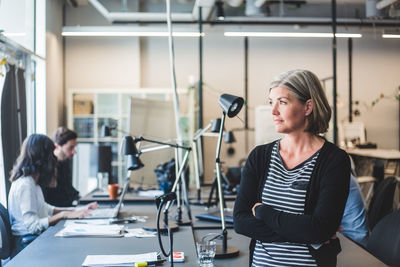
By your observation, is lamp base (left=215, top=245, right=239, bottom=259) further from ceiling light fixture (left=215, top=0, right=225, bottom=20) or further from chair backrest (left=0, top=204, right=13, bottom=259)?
ceiling light fixture (left=215, top=0, right=225, bottom=20)

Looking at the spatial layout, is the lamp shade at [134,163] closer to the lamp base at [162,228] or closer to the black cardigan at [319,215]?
the lamp base at [162,228]

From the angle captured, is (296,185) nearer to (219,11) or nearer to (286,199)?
(286,199)

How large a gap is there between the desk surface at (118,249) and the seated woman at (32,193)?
306 mm

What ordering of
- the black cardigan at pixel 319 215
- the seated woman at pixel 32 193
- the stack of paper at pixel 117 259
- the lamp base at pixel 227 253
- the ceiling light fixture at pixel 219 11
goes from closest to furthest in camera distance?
the black cardigan at pixel 319 215 → the stack of paper at pixel 117 259 → the lamp base at pixel 227 253 → the seated woman at pixel 32 193 → the ceiling light fixture at pixel 219 11

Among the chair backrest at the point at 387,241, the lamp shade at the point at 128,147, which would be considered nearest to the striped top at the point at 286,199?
the chair backrest at the point at 387,241

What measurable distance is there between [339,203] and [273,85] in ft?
1.48

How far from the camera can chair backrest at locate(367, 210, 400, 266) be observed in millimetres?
2273

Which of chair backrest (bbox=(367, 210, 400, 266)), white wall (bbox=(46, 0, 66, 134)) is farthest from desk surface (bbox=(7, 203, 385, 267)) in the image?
white wall (bbox=(46, 0, 66, 134))

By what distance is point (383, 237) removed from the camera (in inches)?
95.5

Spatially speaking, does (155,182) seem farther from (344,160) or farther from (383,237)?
(344,160)

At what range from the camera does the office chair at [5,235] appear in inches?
111

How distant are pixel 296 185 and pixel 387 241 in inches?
41.6

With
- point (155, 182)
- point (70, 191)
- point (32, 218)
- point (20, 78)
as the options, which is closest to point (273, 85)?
point (32, 218)

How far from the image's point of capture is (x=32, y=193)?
10.3 ft
